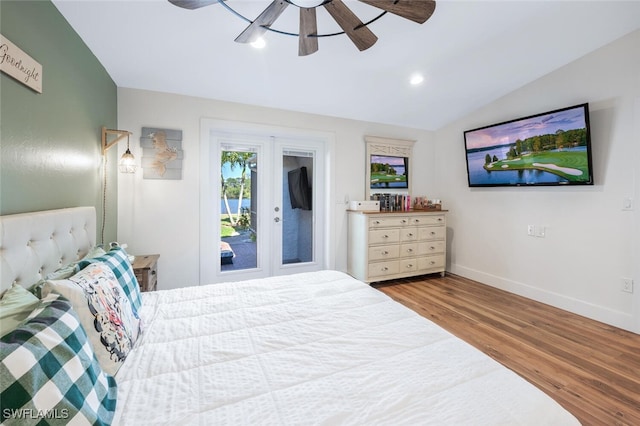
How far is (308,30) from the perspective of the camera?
176 centimetres

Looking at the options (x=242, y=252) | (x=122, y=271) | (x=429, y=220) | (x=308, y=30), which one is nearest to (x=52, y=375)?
(x=122, y=271)

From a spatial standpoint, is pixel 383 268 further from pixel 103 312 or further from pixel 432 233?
pixel 103 312

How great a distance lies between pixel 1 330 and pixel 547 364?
302cm

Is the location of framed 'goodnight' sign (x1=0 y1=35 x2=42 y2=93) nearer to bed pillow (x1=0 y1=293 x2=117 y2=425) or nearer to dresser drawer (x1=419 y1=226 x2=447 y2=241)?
bed pillow (x1=0 y1=293 x2=117 y2=425)

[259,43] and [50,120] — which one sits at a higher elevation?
[259,43]

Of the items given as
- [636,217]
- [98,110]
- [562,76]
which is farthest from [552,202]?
[98,110]

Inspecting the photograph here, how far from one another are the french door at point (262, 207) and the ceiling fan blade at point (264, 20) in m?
1.68

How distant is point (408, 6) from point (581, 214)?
9.68 feet

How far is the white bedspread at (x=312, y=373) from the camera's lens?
0.84m

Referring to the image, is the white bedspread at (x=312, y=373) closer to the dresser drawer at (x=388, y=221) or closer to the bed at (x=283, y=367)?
the bed at (x=283, y=367)

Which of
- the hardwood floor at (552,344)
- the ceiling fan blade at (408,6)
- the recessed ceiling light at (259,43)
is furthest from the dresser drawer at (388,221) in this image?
the ceiling fan blade at (408,6)

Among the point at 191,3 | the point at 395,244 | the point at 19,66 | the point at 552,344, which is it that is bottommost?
the point at 552,344

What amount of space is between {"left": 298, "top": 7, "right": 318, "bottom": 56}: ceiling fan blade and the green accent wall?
1.39m

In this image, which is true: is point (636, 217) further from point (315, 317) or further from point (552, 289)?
point (315, 317)
